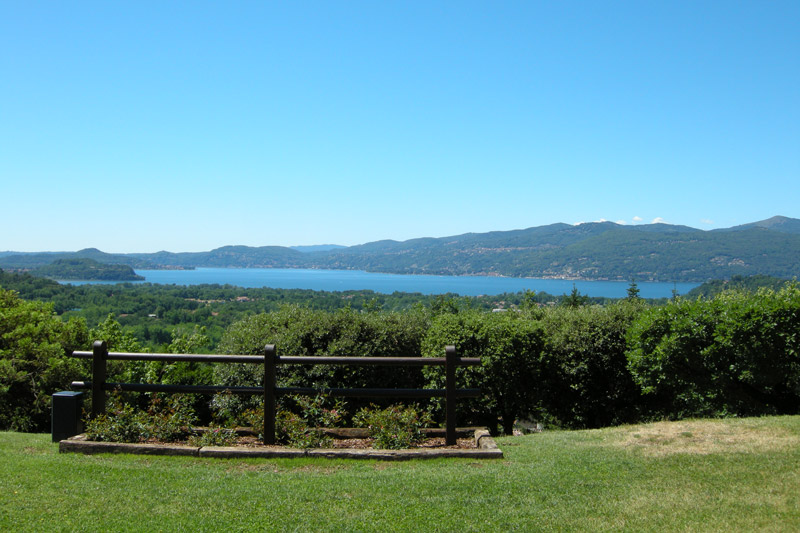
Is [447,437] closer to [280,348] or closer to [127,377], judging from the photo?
[280,348]

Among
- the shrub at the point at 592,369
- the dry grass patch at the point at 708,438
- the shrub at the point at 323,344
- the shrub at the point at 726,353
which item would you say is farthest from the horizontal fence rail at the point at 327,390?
the shrub at the point at 592,369

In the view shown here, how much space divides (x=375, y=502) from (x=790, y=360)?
30.2ft

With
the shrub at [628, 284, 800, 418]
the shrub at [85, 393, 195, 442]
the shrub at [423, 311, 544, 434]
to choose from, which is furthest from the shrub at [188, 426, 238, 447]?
the shrub at [628, 284, 800, 418]

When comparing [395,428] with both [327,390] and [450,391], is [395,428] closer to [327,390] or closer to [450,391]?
[450,391]

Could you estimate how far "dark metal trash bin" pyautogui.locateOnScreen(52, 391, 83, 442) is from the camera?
23.1 ft

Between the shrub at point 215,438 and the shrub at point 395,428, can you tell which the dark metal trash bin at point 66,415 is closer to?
the shrub at point 215,438

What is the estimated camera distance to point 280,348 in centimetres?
1177

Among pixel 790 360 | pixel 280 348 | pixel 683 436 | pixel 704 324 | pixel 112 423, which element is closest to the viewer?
pixel 112 423

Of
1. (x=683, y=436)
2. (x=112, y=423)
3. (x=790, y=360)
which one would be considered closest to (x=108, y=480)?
(x=112, y=423)

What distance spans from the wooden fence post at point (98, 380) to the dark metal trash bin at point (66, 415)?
22 cm

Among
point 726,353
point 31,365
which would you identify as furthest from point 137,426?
point 726,353

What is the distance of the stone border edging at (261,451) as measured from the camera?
249 inches

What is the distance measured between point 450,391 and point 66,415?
5.10m

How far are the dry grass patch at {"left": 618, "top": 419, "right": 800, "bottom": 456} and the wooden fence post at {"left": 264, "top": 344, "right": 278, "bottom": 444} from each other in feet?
15.2
